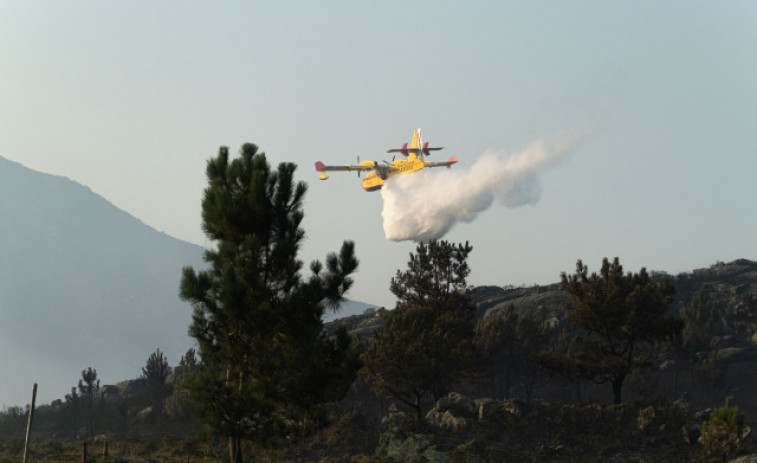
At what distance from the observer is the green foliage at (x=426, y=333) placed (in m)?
47.2

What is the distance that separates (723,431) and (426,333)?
63.2 feet

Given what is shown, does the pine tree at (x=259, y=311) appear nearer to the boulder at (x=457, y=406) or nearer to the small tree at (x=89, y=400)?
the boulder at (x=457, y=406)

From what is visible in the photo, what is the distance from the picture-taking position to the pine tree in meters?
22.7

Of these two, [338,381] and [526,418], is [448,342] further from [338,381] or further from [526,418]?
[338,381]

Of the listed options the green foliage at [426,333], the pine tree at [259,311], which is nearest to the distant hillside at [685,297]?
the green foliage at [426,333]

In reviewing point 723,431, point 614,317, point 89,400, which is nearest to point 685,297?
point 614,317

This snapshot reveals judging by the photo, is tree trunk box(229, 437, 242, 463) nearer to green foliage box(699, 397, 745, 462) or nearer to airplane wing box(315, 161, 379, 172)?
green foliage box(699, 397, 745, 462)

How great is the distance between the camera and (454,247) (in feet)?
170

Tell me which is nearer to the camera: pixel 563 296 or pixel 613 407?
pixel 613 407

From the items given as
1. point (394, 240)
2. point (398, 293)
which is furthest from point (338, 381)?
point (394, 240)

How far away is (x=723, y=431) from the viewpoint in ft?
106

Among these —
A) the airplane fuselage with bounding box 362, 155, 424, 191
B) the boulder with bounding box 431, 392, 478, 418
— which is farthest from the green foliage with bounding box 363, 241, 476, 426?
the airplane fuselage with bounding box 362, 155, 424, 191

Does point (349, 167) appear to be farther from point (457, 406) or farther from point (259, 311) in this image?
point (259, 311)

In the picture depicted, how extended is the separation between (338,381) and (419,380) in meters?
24.2
